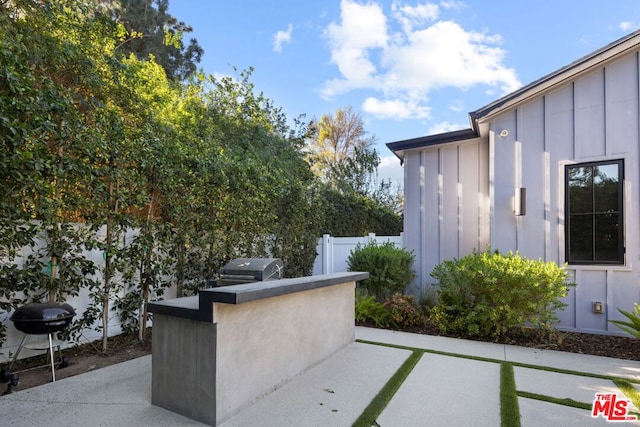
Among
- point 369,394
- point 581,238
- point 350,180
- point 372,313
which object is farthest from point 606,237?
point 350,180

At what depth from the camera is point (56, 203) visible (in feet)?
10.7

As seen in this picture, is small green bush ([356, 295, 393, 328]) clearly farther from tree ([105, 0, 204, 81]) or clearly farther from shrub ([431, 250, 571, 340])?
tree ([105, 0, 204, 81])

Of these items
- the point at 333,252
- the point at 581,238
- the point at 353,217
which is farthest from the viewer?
the point at 353,217

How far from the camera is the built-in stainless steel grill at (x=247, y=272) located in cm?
402

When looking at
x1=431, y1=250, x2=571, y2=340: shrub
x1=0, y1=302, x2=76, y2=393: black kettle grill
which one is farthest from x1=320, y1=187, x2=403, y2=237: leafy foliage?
x1=0, y1=302, x2=76, y2=393: black kettle grill

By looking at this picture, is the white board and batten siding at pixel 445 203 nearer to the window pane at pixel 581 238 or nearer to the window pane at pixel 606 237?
the window pane at pixel 581 238

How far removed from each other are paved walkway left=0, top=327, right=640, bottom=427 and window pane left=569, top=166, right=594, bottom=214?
7.72 ft

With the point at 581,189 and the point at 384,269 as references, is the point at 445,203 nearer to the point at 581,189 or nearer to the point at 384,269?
the point at 384,269

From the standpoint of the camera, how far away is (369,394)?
9.87 feet

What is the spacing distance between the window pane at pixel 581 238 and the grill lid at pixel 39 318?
678cm

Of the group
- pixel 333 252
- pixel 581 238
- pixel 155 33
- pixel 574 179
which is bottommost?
pixel 333 252

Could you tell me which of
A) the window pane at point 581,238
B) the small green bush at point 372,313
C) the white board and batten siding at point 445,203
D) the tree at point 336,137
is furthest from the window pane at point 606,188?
the tree at point 336,137

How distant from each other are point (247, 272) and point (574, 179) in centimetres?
533

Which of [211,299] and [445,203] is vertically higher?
[445,203]
